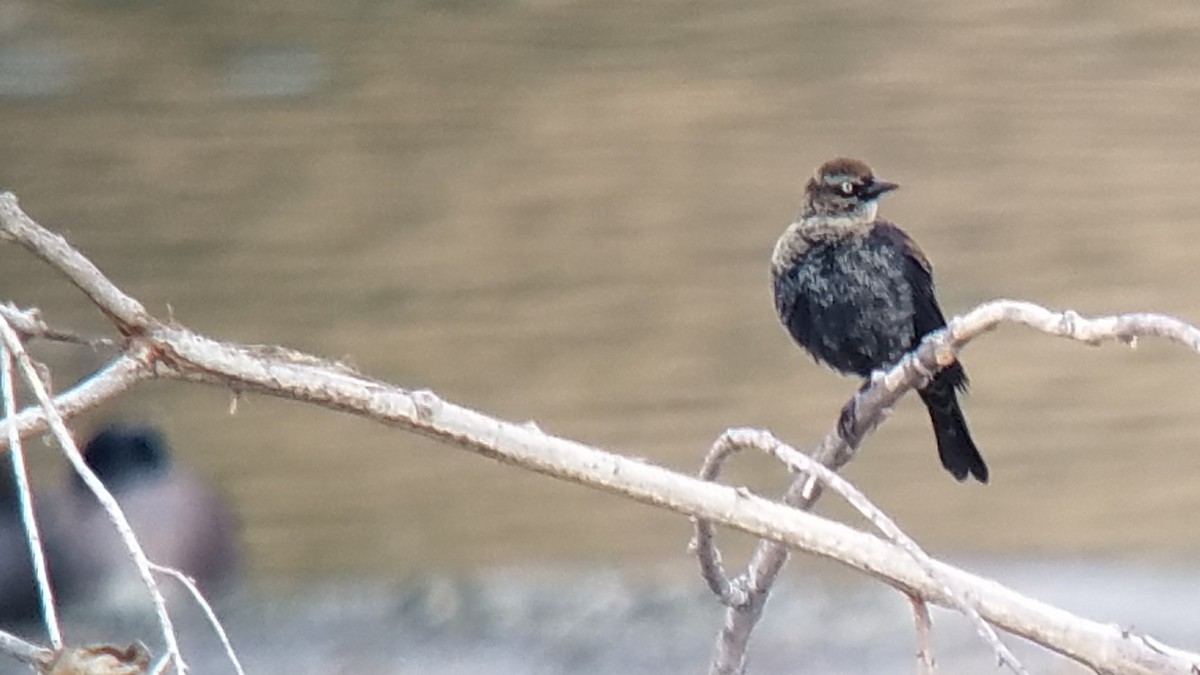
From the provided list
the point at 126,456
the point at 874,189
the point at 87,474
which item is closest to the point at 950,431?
the point at 874,189

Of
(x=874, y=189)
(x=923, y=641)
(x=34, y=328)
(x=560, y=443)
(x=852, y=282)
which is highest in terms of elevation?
(x=874, y=189)

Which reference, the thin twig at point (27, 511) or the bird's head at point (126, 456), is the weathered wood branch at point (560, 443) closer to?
the thin twig at point (27, 511)

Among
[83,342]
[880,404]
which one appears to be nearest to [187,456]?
[880,404]

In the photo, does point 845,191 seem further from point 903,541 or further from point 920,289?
point 903,541

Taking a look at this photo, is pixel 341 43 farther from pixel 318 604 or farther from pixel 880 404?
pixel 880 404

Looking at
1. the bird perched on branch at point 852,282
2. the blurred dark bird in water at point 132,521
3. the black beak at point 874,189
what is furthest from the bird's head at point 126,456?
the black beak at point 874,189

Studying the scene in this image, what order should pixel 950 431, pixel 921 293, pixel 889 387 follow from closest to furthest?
pixel 889 387, pixel 950 431, pixel 921 293

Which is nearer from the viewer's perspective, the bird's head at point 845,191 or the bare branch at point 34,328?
the bare branch at point 34,328
